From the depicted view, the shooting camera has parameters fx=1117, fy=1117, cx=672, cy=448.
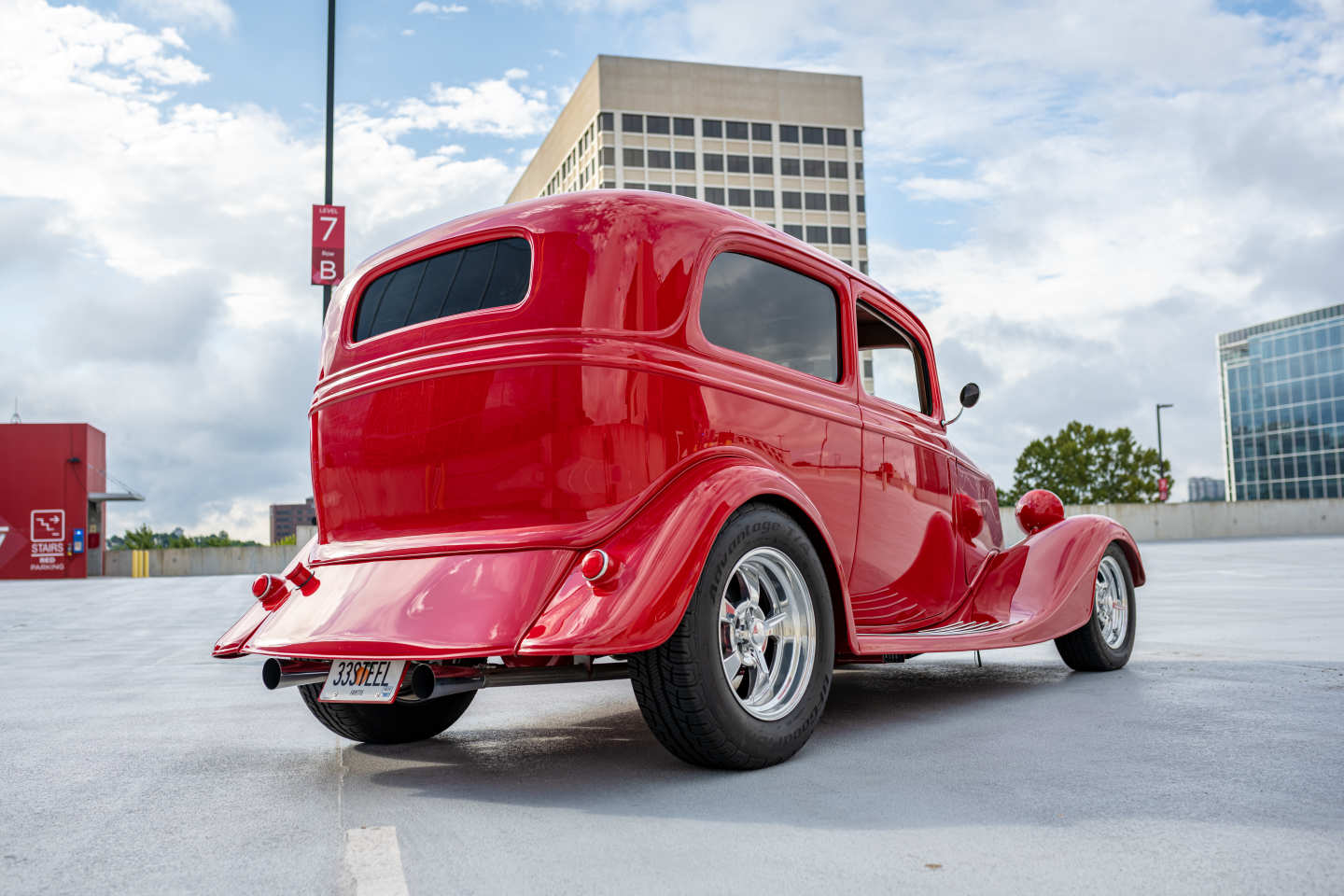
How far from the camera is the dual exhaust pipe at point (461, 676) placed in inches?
142

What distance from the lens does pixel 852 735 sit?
4.61m

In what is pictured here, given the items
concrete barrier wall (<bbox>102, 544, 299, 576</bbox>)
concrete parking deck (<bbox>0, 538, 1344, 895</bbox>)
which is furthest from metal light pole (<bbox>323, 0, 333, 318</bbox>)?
concrete barrier wall (<bbox>102, 544, 299, 576</bbox>)

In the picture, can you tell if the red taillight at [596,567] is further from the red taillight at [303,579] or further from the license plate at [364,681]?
the red taillight at [303,579]

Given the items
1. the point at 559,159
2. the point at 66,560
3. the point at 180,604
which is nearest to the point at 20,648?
the point at 180,604

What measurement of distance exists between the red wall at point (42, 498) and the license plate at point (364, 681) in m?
39.2

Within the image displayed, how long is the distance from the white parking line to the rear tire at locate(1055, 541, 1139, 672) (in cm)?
439

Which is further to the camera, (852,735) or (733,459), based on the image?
(852,735)

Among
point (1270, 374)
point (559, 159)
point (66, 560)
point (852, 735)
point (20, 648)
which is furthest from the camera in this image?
point (559, 159)

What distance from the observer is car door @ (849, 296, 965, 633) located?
16.6 feet

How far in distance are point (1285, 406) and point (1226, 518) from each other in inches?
1824

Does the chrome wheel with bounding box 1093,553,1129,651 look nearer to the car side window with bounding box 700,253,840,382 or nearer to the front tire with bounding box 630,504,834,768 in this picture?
the car side window with bounding box 700,253,840,382

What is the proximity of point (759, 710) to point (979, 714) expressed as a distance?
158cm

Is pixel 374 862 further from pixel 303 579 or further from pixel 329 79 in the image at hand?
pixel 329 79

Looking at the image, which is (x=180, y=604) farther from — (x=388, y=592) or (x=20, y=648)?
(x=388, y=592)
